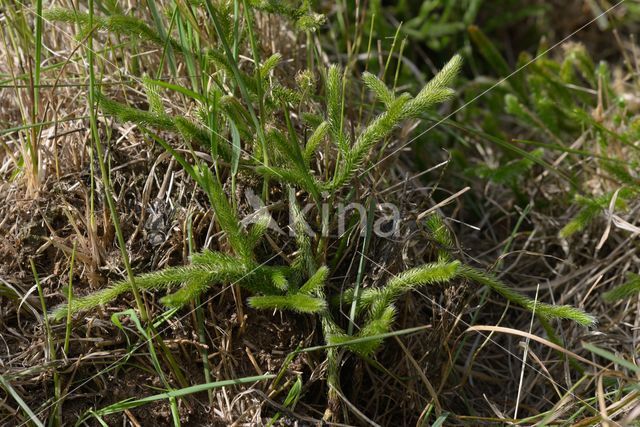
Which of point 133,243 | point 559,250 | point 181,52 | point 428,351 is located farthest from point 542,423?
point 181,52

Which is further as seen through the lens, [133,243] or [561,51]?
[561,51]

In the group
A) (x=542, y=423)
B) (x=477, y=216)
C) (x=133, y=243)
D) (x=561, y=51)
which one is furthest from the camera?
(x=561, y=51)

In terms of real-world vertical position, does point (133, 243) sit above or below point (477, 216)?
above

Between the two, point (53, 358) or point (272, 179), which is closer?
point (53, 358)

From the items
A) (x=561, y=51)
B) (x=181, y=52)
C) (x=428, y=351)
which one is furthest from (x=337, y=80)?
(x=561, y=51)

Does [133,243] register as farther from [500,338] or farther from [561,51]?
[561,51]

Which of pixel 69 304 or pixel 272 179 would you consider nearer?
pixel 69 304

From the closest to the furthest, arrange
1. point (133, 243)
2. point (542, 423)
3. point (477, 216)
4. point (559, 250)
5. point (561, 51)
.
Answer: point (542, 423), point (133, 243), point (559, 250), point (477, 216), point (561, 51)

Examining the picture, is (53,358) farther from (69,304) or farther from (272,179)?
(272,179)

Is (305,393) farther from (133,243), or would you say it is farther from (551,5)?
(551,5)

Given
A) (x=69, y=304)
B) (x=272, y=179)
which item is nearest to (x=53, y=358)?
(x=69, y=304)

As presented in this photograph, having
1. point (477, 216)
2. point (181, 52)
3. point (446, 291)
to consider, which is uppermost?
point (181, 52)
